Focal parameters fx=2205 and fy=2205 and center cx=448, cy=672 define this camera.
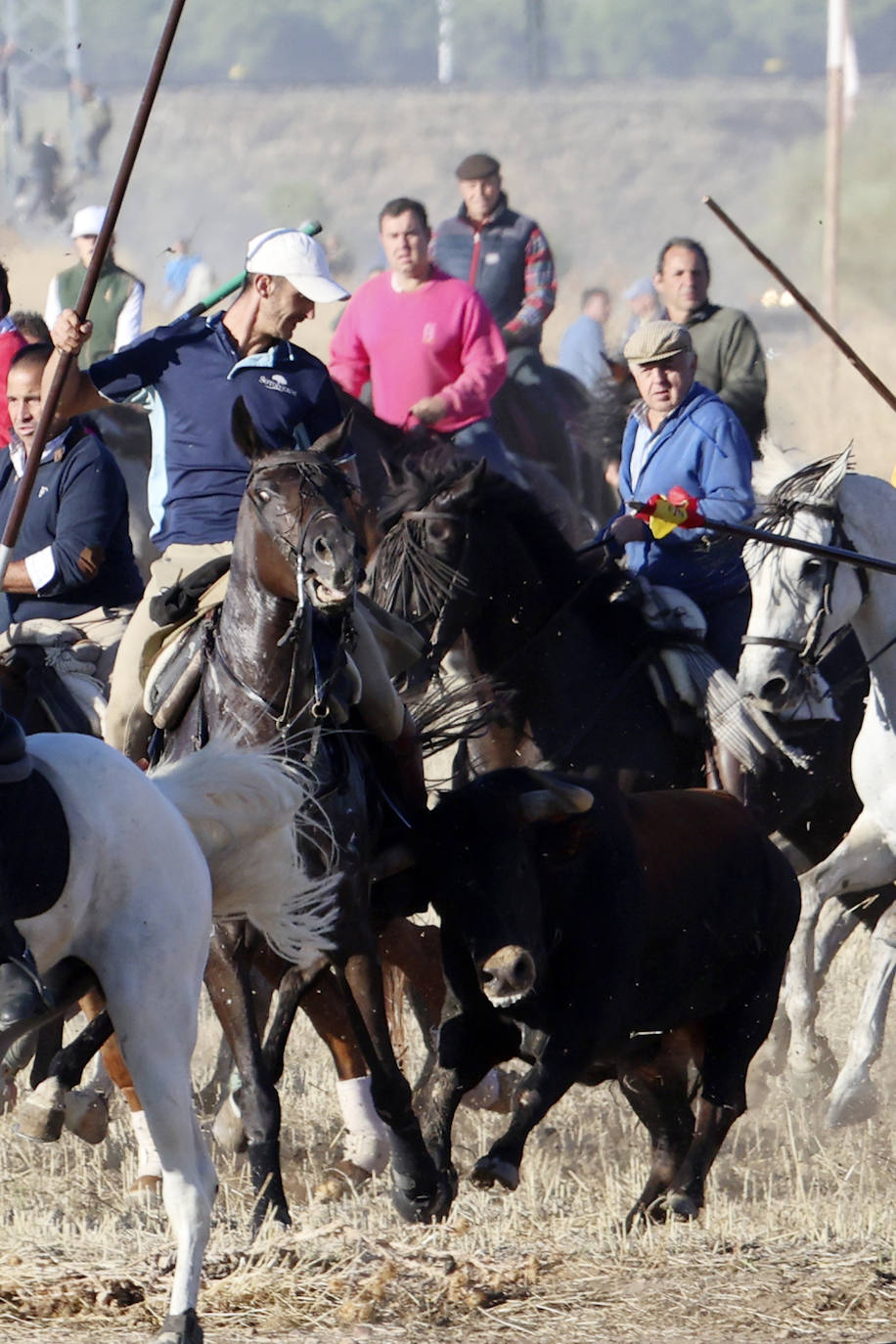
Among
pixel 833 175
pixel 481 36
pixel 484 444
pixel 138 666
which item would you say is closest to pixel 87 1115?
pixel 138 666

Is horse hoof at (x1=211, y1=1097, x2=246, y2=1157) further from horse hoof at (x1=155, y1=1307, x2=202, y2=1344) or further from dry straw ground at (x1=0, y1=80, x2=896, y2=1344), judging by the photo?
horse hoof at (x1=155, y1=1307, x2=202, y2=1344)

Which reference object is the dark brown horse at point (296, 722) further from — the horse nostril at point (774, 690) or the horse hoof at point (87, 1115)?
the horse nostril at point (774, 690)

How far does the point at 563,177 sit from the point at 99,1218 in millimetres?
49752

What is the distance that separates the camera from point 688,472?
9211 millimetres

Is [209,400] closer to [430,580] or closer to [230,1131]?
[430,580]

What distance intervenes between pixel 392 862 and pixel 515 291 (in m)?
9.29

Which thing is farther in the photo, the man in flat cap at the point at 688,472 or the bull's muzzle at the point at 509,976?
the man in flat cap at the point at 688,472

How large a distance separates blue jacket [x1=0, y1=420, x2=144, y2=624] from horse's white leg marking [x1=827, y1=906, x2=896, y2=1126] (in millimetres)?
3302

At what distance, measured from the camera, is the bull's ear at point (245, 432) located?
6.98 metres

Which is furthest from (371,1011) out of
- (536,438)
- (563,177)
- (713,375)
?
(563,177)

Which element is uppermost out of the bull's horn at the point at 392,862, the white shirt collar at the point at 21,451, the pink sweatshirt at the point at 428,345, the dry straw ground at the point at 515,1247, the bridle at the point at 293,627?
the pink sweatshirt at the point at 428,345

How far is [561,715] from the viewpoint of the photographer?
345 inches

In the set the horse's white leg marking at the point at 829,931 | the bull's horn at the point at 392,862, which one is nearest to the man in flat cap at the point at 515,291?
the horse's white leg marking at the point at 829,931

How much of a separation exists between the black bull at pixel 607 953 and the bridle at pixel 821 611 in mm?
1205
